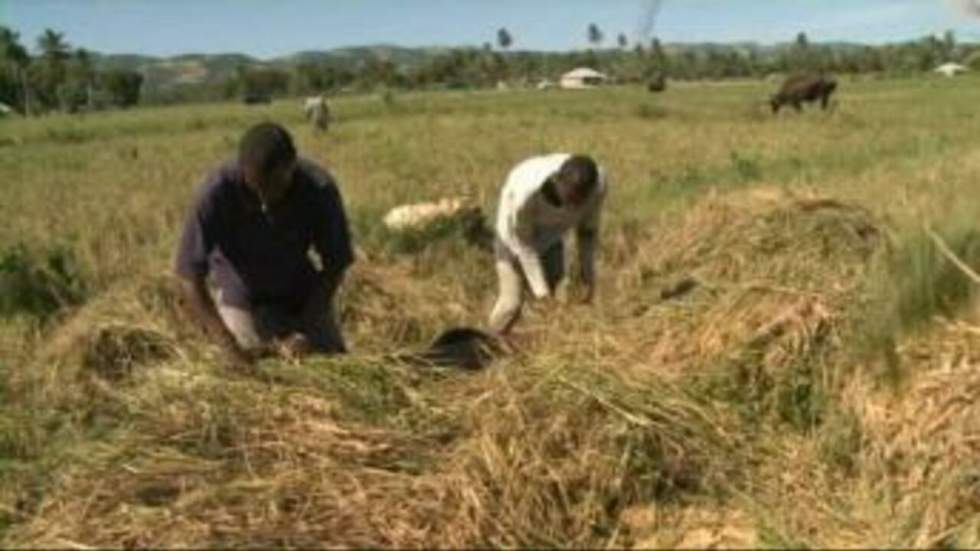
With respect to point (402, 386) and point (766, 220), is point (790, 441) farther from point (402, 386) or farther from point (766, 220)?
point (766, 220)

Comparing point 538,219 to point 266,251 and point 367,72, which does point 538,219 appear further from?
point 367,72

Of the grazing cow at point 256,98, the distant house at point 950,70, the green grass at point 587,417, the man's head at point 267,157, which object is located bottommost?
the grazing cow at point 256,98

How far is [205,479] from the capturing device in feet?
14.4

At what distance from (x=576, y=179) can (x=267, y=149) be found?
1.65m

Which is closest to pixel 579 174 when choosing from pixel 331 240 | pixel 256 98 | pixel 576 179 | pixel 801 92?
pixel 576 179

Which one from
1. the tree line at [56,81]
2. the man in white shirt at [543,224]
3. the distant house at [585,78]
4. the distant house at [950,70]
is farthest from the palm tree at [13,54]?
the man in white shirt at [543,224]

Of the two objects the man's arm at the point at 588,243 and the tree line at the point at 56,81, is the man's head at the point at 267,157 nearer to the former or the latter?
the man's arm at the point at 588,243

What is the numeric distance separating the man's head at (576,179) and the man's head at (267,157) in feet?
4.76

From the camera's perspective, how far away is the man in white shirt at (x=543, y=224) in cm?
700

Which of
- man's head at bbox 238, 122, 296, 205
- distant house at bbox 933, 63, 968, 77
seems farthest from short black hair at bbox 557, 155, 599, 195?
distant house at bbox 933, 63, 968, 77

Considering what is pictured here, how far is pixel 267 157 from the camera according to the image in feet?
18.8

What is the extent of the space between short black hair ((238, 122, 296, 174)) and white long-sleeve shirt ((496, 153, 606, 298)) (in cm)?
170

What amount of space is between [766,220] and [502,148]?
13.6 metres

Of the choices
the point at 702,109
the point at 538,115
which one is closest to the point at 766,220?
the point at 538,115
